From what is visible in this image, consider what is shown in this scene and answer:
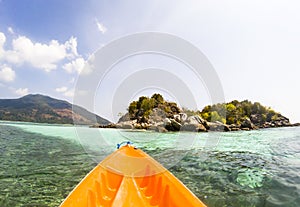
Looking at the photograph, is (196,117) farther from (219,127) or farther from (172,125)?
(219,127)

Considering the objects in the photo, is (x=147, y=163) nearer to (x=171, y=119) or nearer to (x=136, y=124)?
(x=171, y=119)

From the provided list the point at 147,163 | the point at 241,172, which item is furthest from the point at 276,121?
the point at 147,163

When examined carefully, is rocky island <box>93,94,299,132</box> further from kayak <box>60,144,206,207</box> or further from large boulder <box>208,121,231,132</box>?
kayak <box>60,144,206,207</box>

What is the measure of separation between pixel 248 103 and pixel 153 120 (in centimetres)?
3391

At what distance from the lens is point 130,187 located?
3016mm

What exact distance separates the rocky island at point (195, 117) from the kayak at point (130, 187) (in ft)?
15.3

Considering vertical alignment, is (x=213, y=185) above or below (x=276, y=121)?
below

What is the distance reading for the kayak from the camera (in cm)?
236

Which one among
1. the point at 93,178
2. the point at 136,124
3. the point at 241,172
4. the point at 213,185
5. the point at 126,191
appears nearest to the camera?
the point at 126,191

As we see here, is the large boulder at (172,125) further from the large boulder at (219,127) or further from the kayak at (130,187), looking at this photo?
the kayak at (130,187)

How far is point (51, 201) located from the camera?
371 centimetres

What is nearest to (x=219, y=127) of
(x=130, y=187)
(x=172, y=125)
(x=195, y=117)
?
(x=195, y=117)

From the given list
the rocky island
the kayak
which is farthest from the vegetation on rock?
the kayak

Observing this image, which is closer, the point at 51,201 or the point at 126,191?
the point at 126,191
